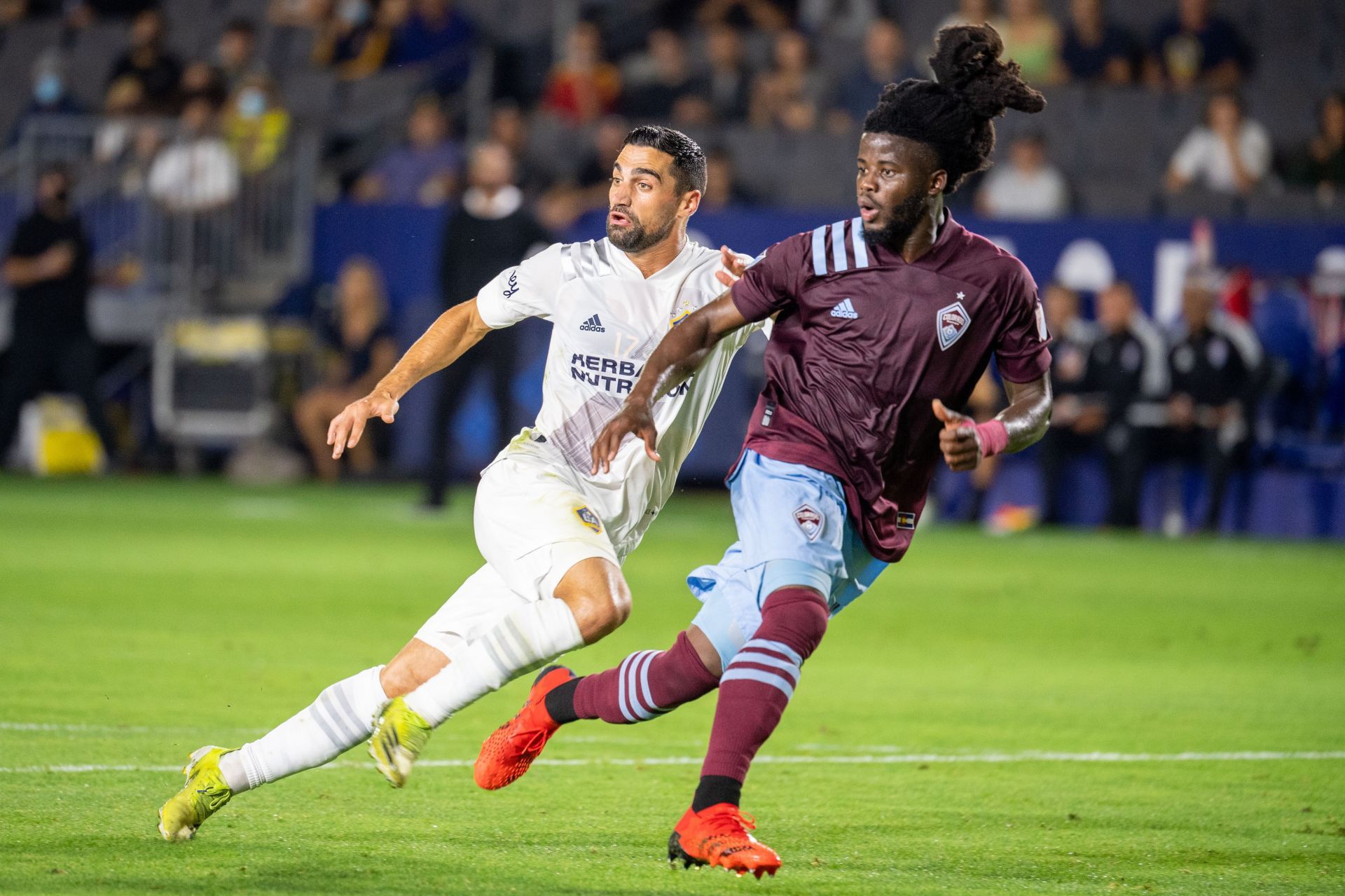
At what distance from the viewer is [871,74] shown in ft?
60.5

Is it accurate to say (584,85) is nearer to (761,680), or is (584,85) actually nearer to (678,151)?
(678,151)

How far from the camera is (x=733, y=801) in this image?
15.4 ft

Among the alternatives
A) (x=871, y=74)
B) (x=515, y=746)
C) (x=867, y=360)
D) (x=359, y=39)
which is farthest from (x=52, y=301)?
(x=867, y=360)

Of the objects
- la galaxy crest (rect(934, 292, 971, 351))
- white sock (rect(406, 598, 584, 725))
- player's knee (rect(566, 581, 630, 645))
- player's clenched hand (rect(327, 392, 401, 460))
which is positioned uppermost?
la galaxy crest (rect(934, 292, 971, 351))

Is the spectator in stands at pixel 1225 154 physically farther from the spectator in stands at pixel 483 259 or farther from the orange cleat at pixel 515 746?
the orange cleat at pixel 515 746

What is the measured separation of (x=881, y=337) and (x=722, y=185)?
12.4 metres

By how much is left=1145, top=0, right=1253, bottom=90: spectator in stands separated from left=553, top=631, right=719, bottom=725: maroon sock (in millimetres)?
14208

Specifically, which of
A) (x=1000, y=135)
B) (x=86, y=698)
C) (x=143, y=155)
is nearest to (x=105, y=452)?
(x=143, y=155)

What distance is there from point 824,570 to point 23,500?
38.3 ft

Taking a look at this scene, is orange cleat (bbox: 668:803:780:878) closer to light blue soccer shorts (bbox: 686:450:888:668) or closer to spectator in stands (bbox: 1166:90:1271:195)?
light blue soccer shorts (bbox: 686:450:888:668)

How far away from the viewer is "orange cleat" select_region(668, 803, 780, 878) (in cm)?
442

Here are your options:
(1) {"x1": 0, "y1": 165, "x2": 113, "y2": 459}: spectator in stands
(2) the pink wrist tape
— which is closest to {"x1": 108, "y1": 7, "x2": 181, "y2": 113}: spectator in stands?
(1) {"x1": 0, "y1": 165, "x2": 113, "y2": 459}: spectator in stands

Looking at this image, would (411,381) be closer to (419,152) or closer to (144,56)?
(419,152)

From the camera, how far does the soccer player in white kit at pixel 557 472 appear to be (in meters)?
5.02
